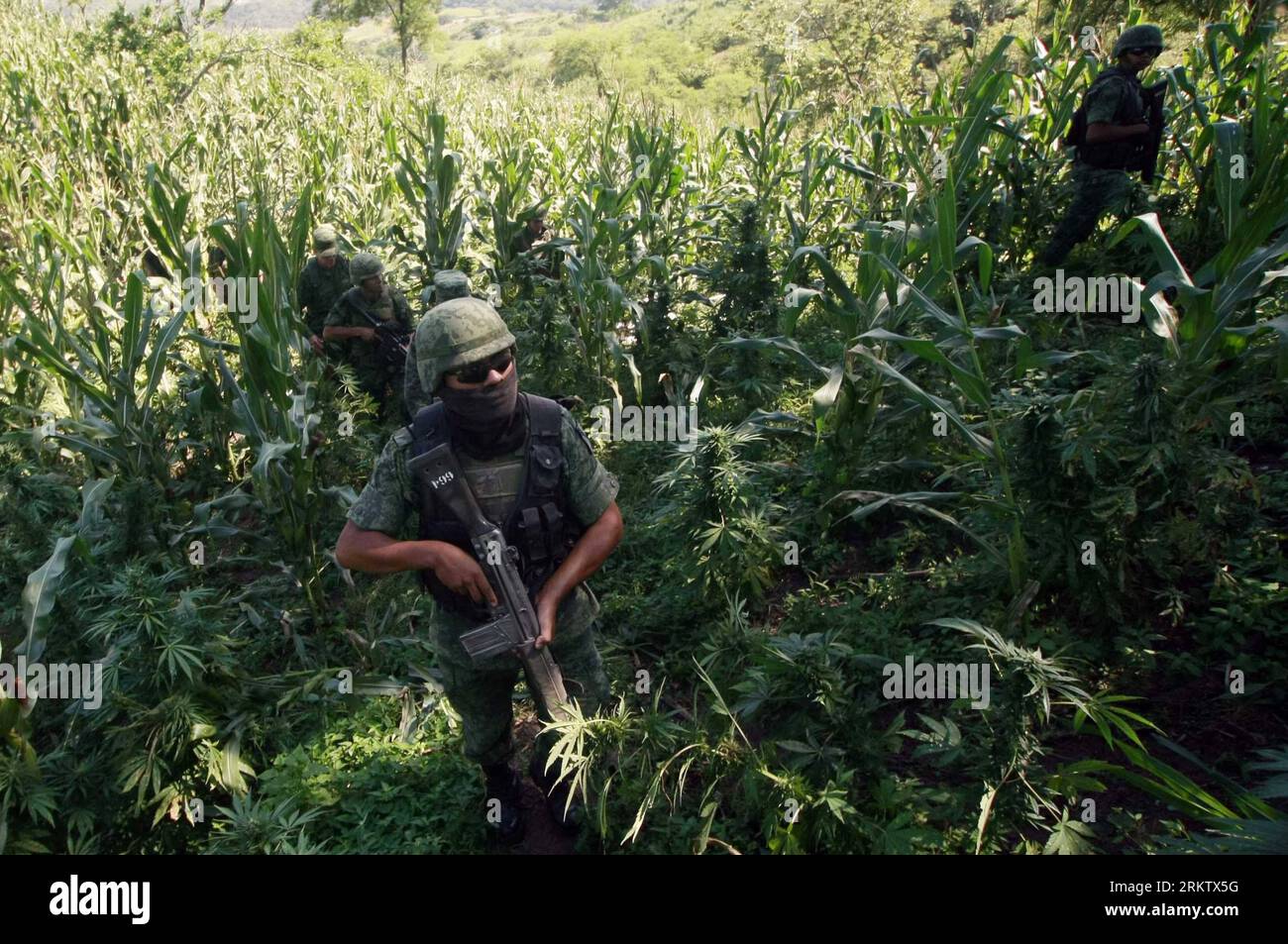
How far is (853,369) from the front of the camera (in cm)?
395

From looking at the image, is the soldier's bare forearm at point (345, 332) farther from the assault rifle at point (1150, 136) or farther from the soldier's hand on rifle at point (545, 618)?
the assault rifle at point (1150, 136)

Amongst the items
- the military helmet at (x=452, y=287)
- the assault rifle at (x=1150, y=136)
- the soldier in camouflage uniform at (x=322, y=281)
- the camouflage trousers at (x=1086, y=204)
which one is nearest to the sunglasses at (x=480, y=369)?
the military helmet at (x=452, y=287)

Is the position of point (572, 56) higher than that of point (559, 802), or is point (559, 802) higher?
point (572, 56)

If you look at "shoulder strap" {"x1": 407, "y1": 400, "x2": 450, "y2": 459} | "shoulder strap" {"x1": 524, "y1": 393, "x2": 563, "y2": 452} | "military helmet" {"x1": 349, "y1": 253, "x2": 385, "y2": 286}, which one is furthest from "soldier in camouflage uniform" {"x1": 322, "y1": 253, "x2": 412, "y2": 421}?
"shoulder strap" {"x1": 524, "y1": 393, "x2": 563, "y2": 452}

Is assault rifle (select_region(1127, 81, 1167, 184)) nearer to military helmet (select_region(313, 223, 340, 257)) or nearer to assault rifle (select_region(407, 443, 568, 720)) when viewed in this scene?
assault rifle (select_region(407, 443, 568, 720))

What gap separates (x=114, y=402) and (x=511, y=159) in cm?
A: 401

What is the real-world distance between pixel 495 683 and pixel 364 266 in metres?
3.56

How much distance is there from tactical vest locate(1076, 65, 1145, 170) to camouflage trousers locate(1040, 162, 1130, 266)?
6cm

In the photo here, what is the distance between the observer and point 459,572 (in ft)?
7.87

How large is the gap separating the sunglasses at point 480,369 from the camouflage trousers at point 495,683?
81cm

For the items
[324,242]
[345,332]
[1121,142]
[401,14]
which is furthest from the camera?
[401,14]

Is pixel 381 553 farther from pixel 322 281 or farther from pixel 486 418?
pixel 322 281

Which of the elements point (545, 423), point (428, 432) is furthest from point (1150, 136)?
point (428, 432)

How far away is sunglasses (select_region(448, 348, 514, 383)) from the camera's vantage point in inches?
92.9
